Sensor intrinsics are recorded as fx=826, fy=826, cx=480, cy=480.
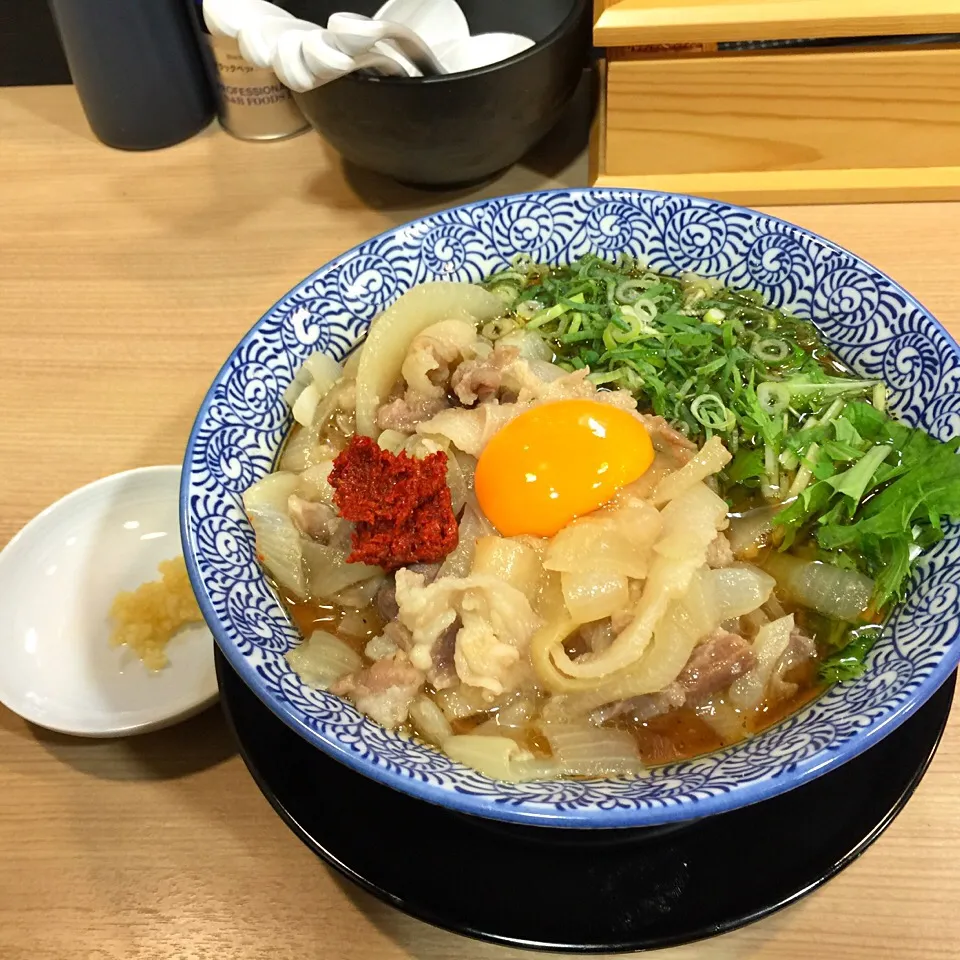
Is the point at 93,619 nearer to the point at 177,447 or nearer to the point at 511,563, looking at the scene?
the point at 177,447

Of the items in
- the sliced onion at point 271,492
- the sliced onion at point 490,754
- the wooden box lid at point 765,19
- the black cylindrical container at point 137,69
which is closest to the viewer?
the sliced onion at point 490,754

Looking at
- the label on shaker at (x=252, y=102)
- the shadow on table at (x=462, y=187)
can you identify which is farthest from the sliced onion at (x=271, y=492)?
the label on shaker at (x=252, y=102)

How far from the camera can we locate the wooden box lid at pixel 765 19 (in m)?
2.10

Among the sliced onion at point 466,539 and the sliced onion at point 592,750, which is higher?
the sliced onion at point 466,539

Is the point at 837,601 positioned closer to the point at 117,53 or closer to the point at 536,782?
the point at 536,782

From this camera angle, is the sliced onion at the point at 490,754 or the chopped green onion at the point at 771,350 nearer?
the sliced onion at the point at 490,754

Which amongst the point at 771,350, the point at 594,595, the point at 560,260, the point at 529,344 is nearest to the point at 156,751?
the point at 594,595

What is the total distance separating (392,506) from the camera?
1419 millimetres

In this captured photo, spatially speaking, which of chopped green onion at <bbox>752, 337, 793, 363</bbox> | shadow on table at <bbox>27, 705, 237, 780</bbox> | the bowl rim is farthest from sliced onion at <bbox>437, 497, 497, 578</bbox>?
the bowl rim

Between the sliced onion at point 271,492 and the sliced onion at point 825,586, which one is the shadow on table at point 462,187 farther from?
the sliced onion at point 825,586

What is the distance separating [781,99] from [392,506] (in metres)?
1.74

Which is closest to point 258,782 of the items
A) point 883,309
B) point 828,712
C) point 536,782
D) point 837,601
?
point 536,782

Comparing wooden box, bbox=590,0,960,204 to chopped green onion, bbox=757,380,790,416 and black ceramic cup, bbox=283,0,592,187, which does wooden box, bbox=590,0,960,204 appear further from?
chopped green onion, bbox=757,380,790,416

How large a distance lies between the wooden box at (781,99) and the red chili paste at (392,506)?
1.43 meters
